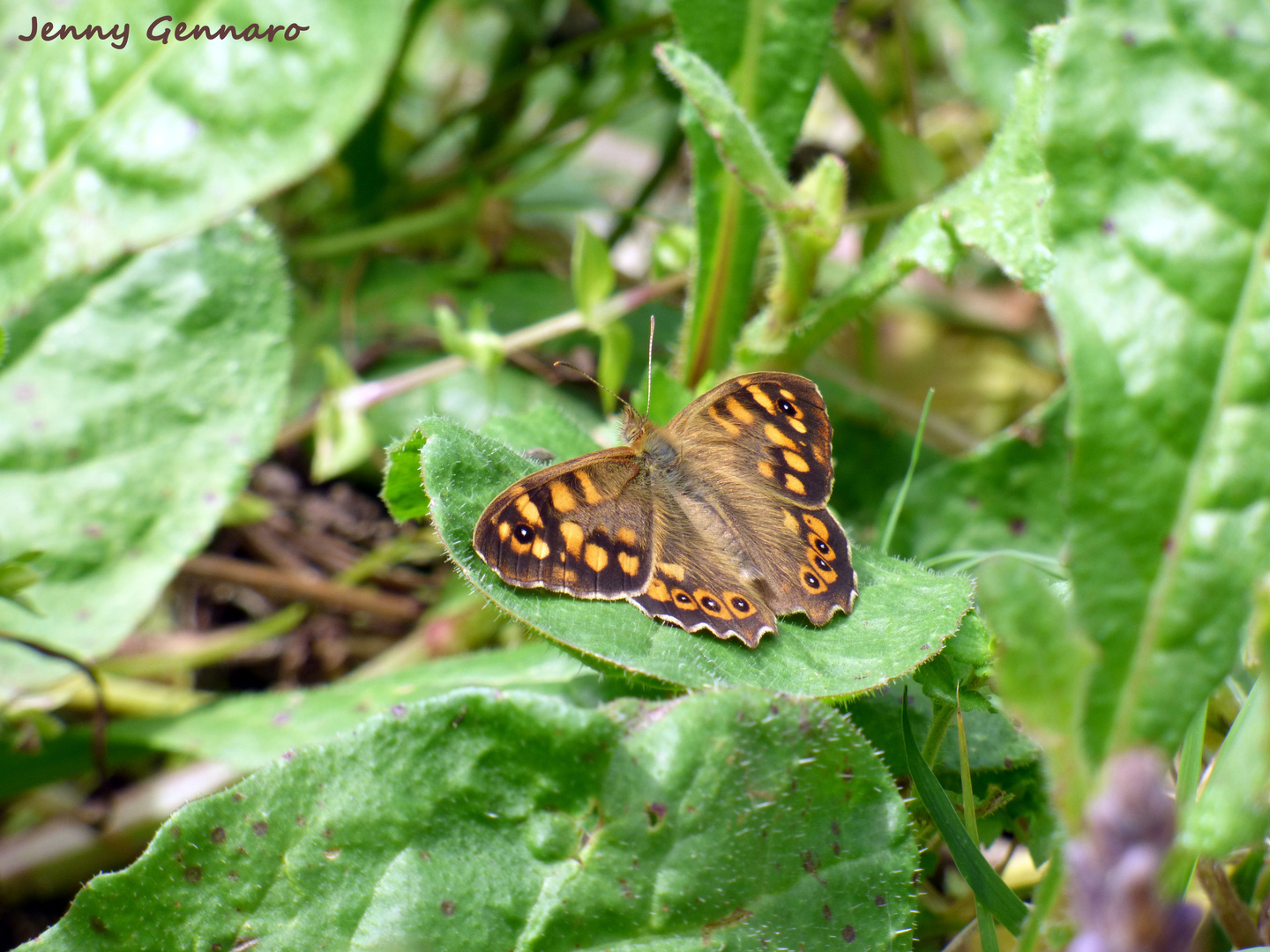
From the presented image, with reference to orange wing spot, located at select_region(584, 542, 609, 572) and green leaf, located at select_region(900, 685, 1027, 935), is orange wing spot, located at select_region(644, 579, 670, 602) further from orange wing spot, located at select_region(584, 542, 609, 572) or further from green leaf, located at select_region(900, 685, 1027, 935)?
green leaf, located at select_region(900, 685, 1027, 935)

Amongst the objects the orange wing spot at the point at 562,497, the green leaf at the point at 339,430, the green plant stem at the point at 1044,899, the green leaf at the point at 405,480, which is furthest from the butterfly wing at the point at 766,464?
the green leaf at the point at 339,430

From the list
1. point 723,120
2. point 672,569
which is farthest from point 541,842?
point 723,120

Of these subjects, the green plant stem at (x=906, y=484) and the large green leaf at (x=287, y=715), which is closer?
the green plant stem at (x=906, y=484)

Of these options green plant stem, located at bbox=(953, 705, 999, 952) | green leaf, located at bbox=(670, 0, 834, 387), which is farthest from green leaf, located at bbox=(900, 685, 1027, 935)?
green leaf, located at bbox=(670, 0, 834, 387)

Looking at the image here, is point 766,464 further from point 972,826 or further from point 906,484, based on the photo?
point 972,826

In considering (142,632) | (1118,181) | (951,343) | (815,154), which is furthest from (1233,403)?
(951,343)

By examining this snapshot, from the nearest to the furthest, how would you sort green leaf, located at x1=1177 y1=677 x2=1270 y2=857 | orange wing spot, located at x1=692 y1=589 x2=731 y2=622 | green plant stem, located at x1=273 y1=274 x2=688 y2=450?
1. green leaf, located at x1=1177 y1=677 x2=1270 y2=857
2. orange wing spot, located at x1=692 y1=589 x2=731 y2=622
3. green plant stem, located at x1=273 y1=274 x2=688 y2=450

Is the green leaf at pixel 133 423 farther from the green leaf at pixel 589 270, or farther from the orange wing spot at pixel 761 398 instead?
the orange wing spot at pixel 761 398
